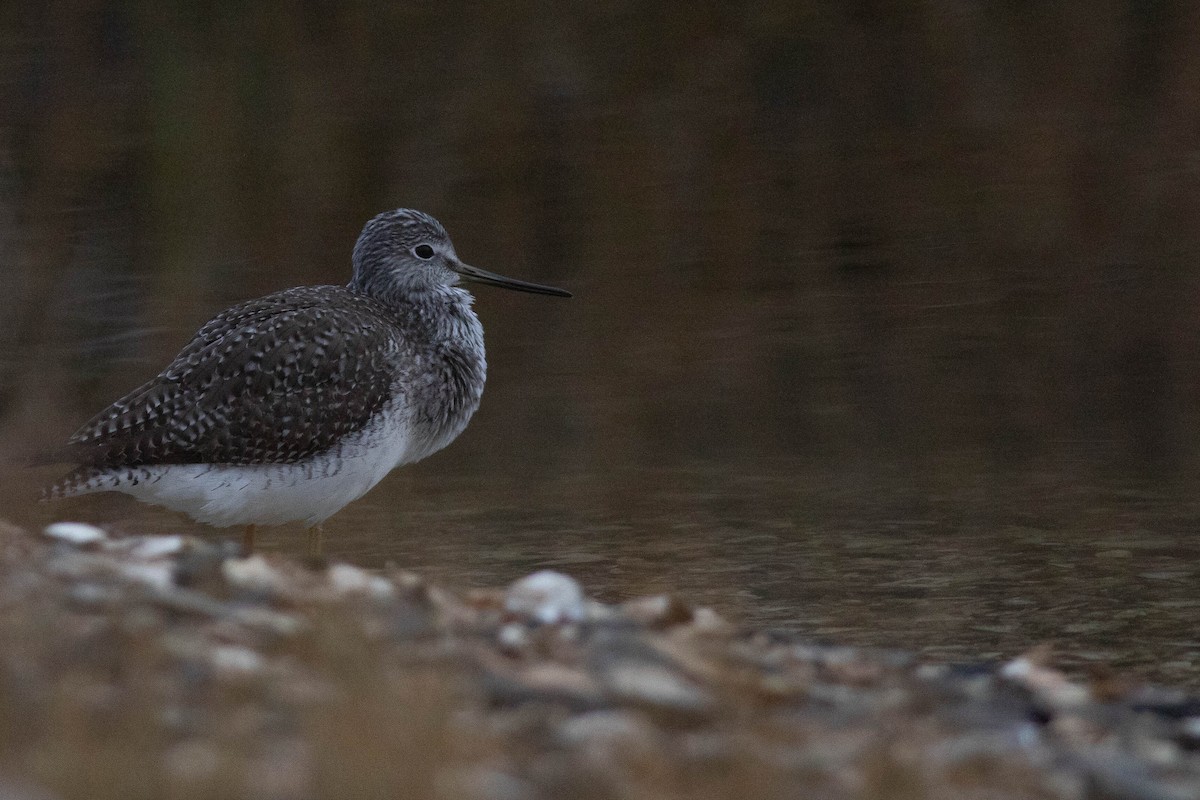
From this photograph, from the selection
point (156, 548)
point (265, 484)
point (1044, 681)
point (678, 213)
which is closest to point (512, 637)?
point (156, 548)

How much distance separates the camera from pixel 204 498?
674 centimetres

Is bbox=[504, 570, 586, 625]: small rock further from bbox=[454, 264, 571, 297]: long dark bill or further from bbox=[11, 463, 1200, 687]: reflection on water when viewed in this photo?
bbox=[454, 264, 571, 297]: long dark bill

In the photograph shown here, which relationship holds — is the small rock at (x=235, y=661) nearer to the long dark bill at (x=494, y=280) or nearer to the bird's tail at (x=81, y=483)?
the bird's tail at (x=81, y=483)

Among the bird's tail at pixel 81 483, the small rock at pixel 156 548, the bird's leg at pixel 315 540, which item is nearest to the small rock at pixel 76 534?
the small rock at pixel 156 548

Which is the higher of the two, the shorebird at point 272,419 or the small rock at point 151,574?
the shorebird at point 272,419

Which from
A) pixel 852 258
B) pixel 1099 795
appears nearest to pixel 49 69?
pixel 852 258

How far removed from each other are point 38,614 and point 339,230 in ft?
23.8

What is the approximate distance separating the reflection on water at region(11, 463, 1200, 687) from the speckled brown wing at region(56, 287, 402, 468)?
980 mm

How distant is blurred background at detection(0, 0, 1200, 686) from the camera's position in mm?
10336

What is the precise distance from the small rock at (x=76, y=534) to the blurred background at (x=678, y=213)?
3.58m

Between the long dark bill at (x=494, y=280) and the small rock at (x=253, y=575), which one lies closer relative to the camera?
the small rock at (x=253, y=575)

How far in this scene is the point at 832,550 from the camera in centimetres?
809

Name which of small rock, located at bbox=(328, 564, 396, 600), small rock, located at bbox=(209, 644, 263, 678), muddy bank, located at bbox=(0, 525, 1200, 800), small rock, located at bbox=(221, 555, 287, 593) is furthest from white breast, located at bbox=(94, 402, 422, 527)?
small rock, located at bbox=(209, 644, 263, 678)

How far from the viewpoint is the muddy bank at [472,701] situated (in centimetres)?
373
